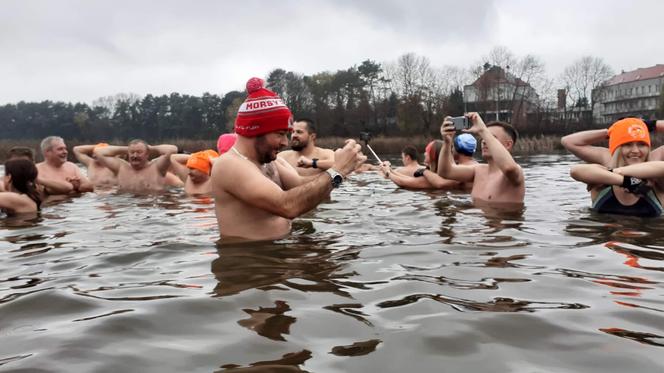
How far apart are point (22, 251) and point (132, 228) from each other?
1356 mm

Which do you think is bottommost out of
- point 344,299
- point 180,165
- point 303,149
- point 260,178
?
point 344,299

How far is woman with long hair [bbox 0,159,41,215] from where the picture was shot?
7.45m

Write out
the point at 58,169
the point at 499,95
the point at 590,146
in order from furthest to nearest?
the point at 499,95 < the point at 58,169 < the point at 590,146

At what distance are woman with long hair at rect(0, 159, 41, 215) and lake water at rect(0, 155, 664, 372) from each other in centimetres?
174

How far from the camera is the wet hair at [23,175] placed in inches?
296

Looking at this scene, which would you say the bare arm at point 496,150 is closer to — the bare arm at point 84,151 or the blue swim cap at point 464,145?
the blue swim cap at point 464,145

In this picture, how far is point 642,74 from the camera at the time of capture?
9562 cm

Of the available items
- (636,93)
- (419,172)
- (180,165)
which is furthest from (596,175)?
(636,93)

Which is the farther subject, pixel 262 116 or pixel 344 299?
pixel 262 116

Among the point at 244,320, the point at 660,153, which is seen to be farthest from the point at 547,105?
the point at 244,320

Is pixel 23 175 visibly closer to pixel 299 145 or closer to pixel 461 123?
pixel 299 145

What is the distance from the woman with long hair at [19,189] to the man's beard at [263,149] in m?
4.63

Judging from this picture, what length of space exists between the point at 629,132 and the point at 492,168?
2194mm

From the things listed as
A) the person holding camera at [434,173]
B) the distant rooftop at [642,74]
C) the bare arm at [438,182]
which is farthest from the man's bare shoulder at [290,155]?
the distant rooftop at [642,74]
